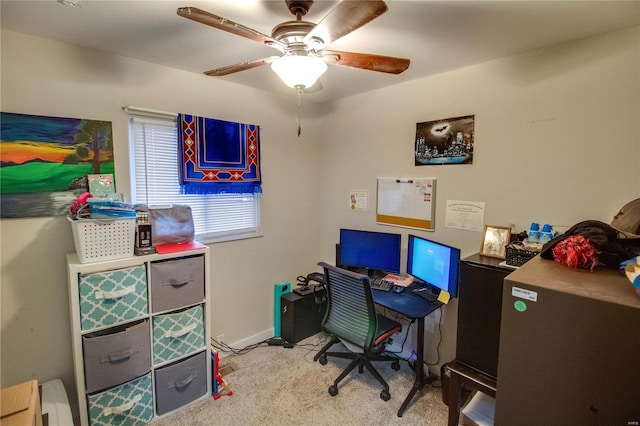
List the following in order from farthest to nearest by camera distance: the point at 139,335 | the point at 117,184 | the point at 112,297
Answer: the point at 117,184 < the point at 139,335 < the point at 112,297

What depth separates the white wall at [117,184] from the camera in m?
1.78

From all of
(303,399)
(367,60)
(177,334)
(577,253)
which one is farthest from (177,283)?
(577,253)

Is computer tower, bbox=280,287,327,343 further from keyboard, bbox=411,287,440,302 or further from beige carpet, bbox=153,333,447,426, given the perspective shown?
keyboard, bbox=411,287,440,302

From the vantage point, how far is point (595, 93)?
68.1 inches

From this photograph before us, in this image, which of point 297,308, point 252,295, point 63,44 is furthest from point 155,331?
point 63,44

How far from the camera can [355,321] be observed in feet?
7.27

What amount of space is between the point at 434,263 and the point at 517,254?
0.67 m

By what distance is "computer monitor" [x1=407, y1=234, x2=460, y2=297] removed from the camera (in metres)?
2.14

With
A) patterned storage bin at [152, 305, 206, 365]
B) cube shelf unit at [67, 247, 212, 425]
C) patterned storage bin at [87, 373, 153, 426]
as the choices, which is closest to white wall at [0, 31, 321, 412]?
cube shelf unit at [67, 247, 212, 425]

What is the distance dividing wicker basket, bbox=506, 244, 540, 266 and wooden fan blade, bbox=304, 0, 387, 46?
1.41 m

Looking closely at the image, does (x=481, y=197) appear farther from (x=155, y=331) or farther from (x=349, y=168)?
(x=155, y=331)

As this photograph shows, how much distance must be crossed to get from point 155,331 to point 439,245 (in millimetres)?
2022

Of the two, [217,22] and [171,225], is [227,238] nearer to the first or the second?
[171,225]

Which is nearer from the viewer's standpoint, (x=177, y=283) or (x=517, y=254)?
(x=517, y=254)
